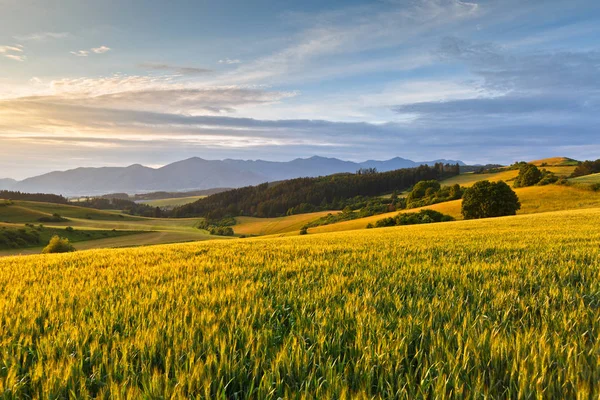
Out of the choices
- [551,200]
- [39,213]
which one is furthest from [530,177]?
[39,213]

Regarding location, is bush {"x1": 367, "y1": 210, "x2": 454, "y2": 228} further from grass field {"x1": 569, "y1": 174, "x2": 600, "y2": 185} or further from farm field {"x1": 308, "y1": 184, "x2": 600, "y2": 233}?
grass field {"x1": 569, "y1": 174, "x2": 600, "y2": 185}

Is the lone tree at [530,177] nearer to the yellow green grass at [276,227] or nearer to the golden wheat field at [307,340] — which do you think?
the yellow green grass at [276,227]

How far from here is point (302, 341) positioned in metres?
2.55

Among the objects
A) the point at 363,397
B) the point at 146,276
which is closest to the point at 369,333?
the point at 363,397

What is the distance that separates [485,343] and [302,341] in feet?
4.63

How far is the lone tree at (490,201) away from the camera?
65.1 m

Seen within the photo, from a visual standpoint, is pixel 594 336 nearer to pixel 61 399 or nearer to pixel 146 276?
pixel 61 399

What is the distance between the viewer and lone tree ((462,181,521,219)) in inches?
2562

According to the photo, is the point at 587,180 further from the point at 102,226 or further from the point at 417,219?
the point at 102,226

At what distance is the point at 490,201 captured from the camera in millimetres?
66125

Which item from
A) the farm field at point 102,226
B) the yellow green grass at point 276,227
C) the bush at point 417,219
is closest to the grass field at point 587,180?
the bush at point 417,219

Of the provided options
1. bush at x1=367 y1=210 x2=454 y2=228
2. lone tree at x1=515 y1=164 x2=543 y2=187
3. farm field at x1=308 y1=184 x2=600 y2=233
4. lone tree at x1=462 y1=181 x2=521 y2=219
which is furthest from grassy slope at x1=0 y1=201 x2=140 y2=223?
lone tree at x1=515 y1=164 x2=543 y2=187

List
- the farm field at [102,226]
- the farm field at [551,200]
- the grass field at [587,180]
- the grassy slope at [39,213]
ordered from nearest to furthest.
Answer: the farm field at [551,200], the grass field at [587,180], the farm field at [102,226], the grassy slope at [39,213]

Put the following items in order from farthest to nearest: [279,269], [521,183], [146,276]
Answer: [521,183] → [279,269] → [146,276]
